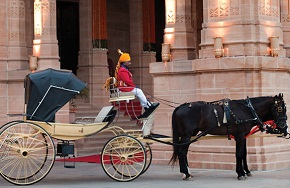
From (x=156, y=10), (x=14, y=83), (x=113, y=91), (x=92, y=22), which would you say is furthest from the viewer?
(x=156, y=10)

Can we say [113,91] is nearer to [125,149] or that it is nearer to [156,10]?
[125,149]

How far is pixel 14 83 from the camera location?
71.6 feet

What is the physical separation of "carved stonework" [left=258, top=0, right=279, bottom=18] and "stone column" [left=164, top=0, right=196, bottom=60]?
94.3 inches

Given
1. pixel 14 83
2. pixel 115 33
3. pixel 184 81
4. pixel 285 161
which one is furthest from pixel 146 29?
pixel 285 161

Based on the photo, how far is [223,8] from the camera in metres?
17.0

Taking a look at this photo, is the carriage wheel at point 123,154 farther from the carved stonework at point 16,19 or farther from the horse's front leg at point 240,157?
the carved stonework at point 16,19

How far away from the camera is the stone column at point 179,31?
18531 mm

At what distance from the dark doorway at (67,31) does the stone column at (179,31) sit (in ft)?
28.8

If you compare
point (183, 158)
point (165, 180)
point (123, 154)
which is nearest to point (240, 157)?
point (183, 158)

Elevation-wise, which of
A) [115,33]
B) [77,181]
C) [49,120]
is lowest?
[77,181]

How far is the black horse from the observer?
14.6 metres

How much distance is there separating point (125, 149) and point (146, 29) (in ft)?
42.6

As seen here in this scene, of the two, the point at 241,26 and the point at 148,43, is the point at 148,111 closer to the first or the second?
the point at 241,26

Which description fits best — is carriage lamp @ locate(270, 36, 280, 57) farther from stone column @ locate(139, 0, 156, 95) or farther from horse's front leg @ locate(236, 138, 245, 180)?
stone column @ locate(139, 0, 156, 95)
